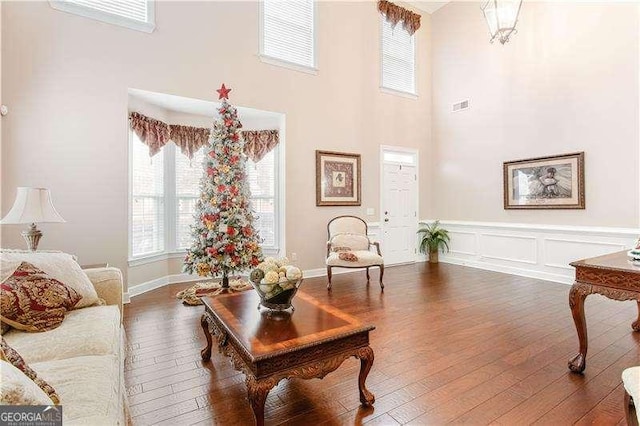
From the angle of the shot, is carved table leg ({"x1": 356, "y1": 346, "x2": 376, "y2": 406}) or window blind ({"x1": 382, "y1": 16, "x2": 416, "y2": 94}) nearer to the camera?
carved table leg ({"x1": 356, "y1": 346, "x2": 376, "y2": 406})

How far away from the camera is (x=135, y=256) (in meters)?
4.60

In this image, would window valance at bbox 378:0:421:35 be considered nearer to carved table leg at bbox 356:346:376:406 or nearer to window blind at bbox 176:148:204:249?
window blind at bbox 176:148:204:249

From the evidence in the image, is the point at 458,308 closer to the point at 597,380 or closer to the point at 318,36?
the point at 597,380

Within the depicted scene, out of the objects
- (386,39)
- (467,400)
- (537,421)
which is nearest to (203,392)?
(467,400)

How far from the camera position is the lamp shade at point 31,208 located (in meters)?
2.76

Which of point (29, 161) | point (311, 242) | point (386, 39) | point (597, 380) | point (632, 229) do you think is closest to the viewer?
point (597, 380)

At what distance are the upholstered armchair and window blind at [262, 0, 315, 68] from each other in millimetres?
2796

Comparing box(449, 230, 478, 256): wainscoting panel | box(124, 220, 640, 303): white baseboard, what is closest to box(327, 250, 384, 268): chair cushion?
box(124, 220, 640, 303): white baseboard

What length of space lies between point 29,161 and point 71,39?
1.54 meters

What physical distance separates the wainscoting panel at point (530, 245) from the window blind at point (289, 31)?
4.38 m

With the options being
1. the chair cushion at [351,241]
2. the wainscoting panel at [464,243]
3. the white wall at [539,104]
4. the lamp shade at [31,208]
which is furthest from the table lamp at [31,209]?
the white wall at [539,104]

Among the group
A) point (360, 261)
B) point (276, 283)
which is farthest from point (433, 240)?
point (276, 283)

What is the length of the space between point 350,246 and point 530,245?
3.04 m

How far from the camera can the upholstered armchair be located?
4.70 m
